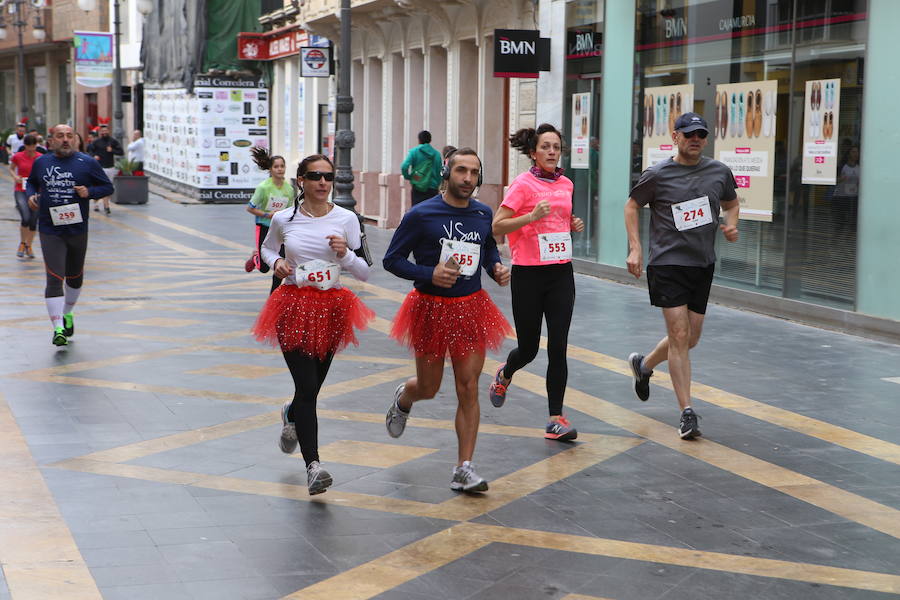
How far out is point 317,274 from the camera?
20.7 feet

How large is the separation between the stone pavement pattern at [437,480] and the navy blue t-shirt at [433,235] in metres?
1.00

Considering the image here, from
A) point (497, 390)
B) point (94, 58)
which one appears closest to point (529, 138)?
point (497, 390)

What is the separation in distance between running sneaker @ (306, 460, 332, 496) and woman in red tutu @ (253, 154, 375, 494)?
0.08 meters

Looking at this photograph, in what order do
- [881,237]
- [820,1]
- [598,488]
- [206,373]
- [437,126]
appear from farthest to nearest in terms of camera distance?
[437,126] < [820,1] < [881,237] < [206,373] < [598,488]

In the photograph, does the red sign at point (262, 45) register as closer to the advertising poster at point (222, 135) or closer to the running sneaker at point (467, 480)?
the advertising poster at point (222, 135)

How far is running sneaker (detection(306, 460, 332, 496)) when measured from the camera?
599cm

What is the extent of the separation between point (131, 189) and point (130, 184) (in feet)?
0.54

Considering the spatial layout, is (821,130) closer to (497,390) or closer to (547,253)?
(497,390)

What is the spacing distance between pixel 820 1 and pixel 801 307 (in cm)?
292

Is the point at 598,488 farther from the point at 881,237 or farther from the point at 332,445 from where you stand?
the point at 881,237

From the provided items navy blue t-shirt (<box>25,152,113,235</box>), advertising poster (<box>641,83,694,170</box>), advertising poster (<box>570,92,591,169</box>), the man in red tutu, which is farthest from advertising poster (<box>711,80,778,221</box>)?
the man in red tutu

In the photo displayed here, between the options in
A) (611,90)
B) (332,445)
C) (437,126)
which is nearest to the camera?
(332,445)

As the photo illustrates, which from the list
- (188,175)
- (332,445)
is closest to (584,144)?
(332,445)

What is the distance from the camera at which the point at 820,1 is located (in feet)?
40.3
